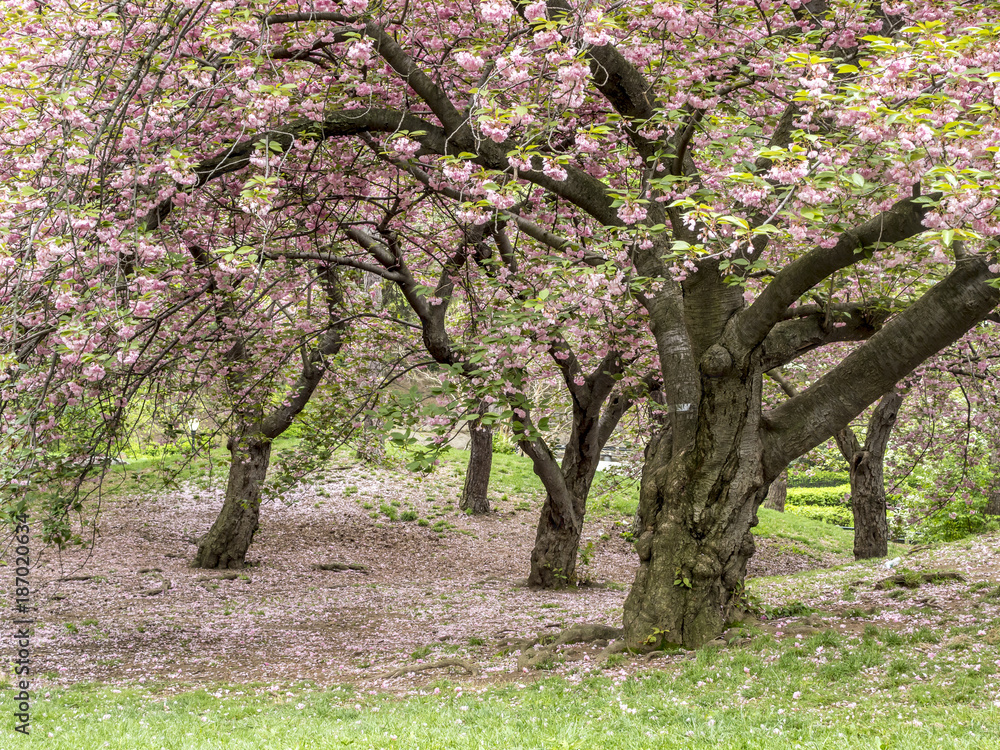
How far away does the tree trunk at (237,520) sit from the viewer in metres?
13.8

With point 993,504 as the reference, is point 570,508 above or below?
below

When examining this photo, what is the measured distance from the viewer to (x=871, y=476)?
576 inches

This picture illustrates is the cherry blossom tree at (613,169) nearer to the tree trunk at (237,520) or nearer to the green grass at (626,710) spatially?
the green grass at (626,710)

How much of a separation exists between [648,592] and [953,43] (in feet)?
16.7

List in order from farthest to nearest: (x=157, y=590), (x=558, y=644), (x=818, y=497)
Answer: (x=818, y=497) < (x=157, y=590) < (x=558, y=644)

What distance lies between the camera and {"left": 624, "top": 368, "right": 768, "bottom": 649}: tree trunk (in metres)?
6.95

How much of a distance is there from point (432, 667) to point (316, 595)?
547 centimetres

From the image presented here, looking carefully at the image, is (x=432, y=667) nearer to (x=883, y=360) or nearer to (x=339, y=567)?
(x=883, y=360)

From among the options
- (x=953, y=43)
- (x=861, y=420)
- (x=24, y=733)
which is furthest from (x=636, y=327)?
(x=861, y=420)

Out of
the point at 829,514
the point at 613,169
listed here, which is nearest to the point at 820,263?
the point at 613,169

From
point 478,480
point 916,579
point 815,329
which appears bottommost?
point 478,480

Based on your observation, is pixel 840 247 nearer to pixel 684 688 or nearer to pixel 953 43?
pixel 953 43

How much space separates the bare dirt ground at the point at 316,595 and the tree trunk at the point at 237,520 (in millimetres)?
412

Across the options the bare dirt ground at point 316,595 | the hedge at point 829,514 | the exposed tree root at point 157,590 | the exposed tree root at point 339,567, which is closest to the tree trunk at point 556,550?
the bare dirt ground at point 316,595
